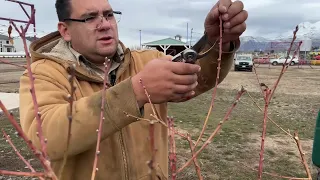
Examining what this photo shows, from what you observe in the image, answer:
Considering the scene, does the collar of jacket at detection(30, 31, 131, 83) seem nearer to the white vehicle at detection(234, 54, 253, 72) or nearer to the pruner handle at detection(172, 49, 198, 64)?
the pruner handle at detection(172, 49, 198, 64)

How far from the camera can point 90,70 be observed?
5.92 ft

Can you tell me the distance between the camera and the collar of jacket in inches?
66.4

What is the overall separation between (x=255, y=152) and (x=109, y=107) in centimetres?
540

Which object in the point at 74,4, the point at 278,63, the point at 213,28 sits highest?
the point at 74,4

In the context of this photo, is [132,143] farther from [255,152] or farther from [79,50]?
[255,152]

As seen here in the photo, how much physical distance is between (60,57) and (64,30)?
0.27 m

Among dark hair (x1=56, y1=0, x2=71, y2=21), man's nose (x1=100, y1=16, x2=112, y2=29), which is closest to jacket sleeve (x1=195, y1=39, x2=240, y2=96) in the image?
man's nose (x1=100, y1=16, x2=112, y2=29)

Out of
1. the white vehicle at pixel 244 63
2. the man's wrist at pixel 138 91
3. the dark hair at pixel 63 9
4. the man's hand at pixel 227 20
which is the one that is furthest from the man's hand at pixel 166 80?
the white vehicle at pixel 244 63

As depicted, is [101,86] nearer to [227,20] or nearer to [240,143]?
[227,20]

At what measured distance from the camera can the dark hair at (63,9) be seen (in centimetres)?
185

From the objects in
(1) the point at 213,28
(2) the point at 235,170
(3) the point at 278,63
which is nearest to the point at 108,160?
(1) the point at 213,28

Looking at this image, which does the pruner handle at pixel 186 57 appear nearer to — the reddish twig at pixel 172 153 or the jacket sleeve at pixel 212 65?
the reddish twig at pixel 172 153

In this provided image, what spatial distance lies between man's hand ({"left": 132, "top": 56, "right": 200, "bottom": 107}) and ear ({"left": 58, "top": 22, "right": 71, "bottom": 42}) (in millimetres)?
889

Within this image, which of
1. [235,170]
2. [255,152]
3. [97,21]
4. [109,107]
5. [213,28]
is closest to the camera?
[109,107]
